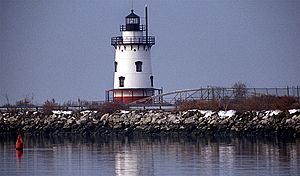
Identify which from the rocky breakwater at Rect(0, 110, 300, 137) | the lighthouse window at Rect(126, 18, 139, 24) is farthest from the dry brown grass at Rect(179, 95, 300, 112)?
the lighthouse window at Rect(126, 18, 139, 24)

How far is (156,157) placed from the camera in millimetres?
42281

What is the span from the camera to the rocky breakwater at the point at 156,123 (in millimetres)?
55219

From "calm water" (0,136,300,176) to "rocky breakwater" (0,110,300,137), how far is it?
2924mm

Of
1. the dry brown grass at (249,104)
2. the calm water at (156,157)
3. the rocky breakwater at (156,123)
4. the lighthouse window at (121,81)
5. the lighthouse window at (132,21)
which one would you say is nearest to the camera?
the calm water at (156,157)

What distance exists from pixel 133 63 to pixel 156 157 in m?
31.6

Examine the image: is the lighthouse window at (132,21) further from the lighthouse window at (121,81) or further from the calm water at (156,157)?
the calm water at (156,157)

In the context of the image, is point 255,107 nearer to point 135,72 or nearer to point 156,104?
point 156,104

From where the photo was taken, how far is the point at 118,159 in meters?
41.6

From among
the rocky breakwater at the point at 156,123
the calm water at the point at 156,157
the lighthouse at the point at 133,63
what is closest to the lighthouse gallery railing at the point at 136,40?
the lighthouse at the point at 133,63

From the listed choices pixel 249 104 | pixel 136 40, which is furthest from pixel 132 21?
pixel 249 104

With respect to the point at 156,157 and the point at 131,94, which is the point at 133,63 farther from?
the point at 156,157

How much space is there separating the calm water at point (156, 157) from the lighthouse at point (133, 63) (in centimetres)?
1835

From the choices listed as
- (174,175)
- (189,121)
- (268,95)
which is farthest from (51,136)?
(174,175)

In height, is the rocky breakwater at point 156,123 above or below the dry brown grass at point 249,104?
below
